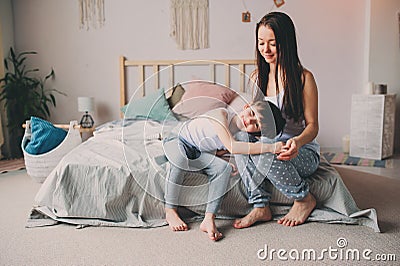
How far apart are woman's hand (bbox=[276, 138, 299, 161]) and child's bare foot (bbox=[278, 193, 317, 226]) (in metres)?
0.35

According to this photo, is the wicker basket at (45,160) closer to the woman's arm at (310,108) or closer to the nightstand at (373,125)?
the woman's arm at (310,108)

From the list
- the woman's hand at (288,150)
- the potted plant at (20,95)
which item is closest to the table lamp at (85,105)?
the potted plant at (20,95)

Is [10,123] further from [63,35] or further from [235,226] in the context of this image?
[235,226]

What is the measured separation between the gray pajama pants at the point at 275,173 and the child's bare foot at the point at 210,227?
0.24m

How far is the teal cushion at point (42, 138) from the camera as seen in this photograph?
10.2 feet

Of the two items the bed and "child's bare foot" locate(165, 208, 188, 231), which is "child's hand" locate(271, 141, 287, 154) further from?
"child's bare foot" locate(165, 208, 188, 231)

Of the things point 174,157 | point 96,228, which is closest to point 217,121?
point 174,157

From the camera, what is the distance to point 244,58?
438 centimetres

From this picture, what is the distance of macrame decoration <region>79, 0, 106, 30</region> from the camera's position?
4398 millimetres

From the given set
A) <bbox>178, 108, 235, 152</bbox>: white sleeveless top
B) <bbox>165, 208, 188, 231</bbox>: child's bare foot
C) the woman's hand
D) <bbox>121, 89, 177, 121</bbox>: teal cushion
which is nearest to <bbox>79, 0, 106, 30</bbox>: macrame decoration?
<bbox>121, 89, 177, 121</bbox>: teal cushion

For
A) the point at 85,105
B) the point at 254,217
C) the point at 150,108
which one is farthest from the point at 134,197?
the point at 85,105

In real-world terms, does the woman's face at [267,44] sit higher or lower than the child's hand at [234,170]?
higher

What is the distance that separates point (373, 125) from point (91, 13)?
9.34 feet

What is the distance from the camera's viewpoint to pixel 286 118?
7.14 feet
